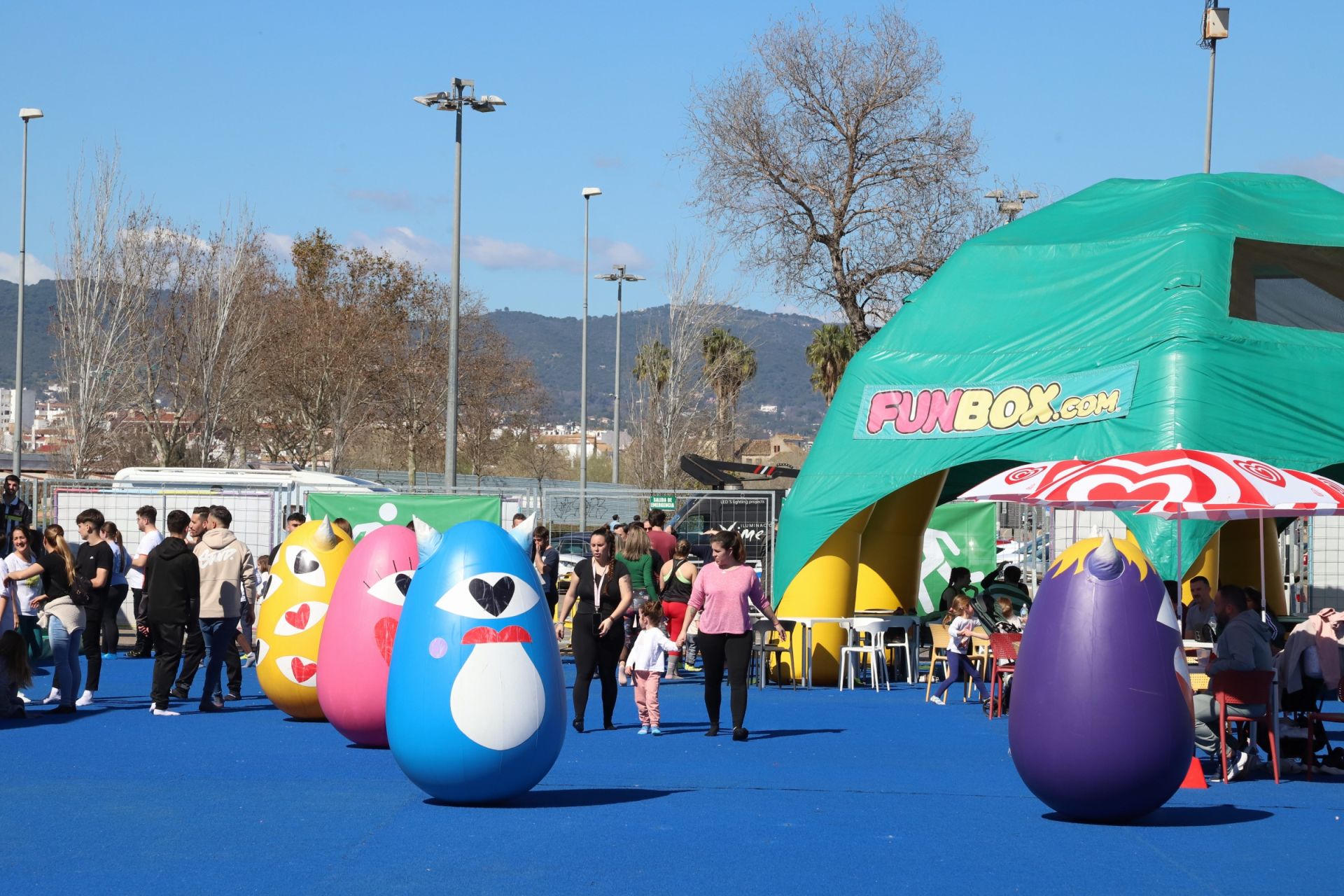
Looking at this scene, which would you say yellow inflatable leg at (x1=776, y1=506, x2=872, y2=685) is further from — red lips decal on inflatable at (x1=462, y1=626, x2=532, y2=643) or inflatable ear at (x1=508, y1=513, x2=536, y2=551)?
red lips decal on inflatable at (x1=462, y1=626, x2=532, y2=643)

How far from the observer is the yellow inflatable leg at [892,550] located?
66.1 ft

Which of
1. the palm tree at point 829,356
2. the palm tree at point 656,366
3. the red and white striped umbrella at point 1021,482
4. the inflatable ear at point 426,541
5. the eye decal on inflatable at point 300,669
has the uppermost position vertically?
the palm tree at point 829,356

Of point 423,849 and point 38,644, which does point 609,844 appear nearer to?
point 423,849

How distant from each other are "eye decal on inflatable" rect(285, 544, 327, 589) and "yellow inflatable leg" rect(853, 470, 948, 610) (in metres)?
8.25

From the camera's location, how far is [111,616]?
63.0ft

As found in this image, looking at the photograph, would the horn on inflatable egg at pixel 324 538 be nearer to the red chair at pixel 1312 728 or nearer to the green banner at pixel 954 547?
the red chair at pixel 1312 728

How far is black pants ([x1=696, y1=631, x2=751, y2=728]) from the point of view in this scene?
13297mm

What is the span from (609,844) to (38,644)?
40.5 ft

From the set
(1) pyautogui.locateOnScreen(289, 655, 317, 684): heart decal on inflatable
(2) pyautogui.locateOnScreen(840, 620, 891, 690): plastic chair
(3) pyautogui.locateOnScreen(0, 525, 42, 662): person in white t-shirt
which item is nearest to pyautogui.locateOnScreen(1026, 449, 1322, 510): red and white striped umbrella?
(2) pyautogui.locateOnScreen(840, 620, 891, 690): plastic chair

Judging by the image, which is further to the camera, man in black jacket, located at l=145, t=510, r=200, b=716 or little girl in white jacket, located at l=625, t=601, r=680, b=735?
man in black jacket, located at l=145, t=510, r=200, b=716

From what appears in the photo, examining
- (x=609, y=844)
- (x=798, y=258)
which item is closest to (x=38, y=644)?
(x=609, y=844)

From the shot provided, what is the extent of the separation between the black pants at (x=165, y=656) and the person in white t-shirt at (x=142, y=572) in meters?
2.65

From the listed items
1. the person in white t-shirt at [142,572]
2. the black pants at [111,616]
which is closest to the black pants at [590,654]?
the person in white t-shirt at [142,572]

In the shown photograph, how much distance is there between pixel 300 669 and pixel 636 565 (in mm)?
4427
